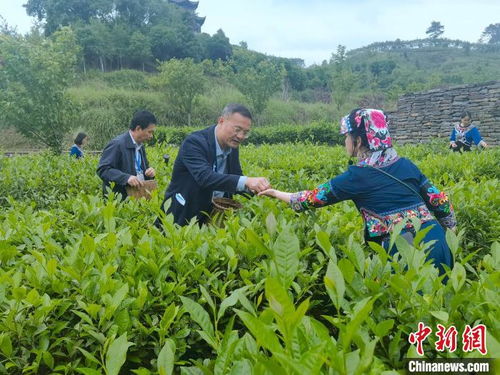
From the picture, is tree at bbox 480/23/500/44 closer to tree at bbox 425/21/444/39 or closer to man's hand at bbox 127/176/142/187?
tree at bbox 425/21/444/39

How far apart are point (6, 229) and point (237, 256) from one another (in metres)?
1.39

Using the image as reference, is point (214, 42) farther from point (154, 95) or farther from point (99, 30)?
point (154, 95)

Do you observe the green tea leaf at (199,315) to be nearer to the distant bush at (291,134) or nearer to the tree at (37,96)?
the tree at (37,96)

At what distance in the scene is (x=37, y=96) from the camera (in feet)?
38.4

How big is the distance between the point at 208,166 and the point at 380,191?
124 centimetres

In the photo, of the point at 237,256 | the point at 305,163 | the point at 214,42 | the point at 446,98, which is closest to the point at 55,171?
the point at 305,163

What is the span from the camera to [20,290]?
1.50m

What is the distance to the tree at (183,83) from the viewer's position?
83.6 feet

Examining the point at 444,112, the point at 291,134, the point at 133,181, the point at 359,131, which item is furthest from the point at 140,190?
the point at 291,134

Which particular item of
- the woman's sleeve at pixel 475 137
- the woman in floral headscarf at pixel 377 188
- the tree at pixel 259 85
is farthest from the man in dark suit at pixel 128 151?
the tree at pixel 259 85

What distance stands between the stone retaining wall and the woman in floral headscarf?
15.8 metres

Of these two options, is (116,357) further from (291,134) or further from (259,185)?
(291,134)

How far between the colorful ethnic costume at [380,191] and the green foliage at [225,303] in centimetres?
16

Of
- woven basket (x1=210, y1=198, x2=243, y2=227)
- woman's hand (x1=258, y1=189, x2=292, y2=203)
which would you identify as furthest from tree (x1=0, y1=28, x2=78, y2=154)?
woman's hand (x1=258, y1=189, x2=292, y2=203)
